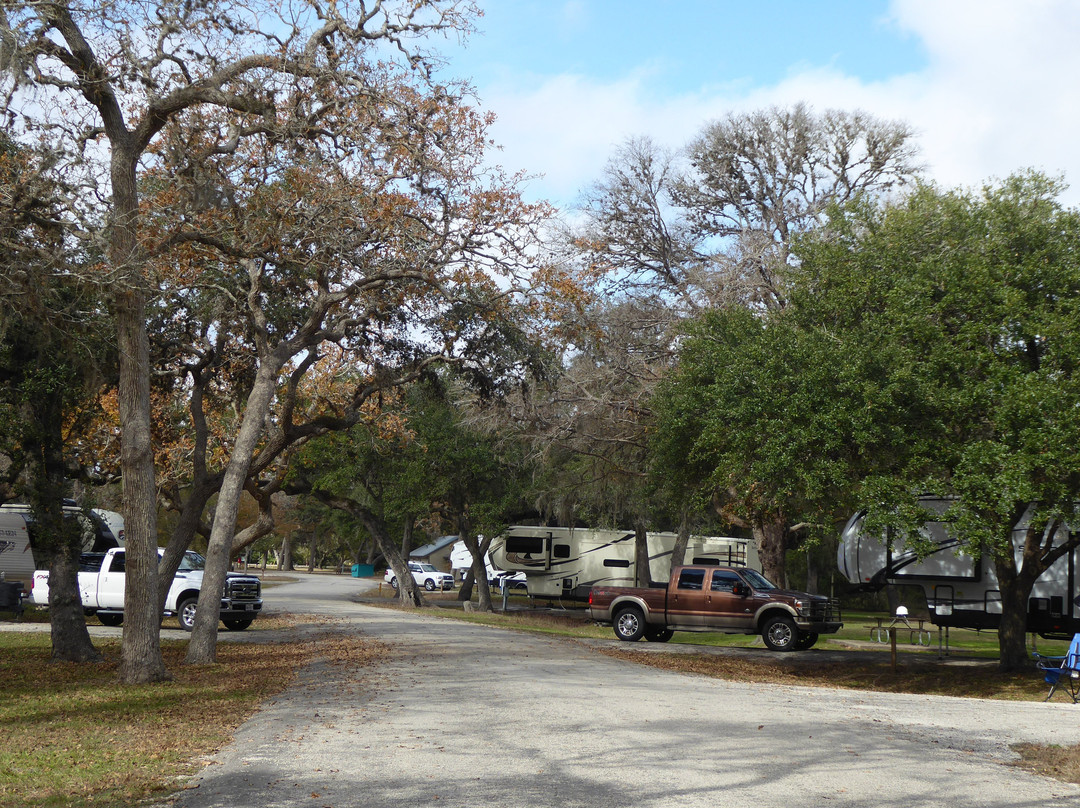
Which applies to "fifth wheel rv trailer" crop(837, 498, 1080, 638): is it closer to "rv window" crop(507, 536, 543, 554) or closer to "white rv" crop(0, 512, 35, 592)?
"rv window" crop(507, 536, 543, 554)

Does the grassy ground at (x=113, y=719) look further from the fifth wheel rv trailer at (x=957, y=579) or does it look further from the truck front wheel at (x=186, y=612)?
the fifth wheel rv trailer at (x=957, y=579)

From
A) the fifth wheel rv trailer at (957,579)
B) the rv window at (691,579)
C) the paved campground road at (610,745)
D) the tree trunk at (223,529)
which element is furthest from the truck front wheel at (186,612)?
the fifth wheel rv trailer at (957,579)

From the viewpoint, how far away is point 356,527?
213ft

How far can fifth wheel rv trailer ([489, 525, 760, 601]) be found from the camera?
38.4 meters

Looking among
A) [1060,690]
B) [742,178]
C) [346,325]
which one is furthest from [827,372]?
[742,178]

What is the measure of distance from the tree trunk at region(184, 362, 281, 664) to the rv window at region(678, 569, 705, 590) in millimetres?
11184

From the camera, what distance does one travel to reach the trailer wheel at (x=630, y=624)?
76.0ft

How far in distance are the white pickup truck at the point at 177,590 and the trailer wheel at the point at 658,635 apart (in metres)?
9.64

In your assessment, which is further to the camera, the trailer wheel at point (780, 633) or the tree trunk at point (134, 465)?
the trailer wheel at point (780, 633)

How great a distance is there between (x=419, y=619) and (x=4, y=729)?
1880 centimetres

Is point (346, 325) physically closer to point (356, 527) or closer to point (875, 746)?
point (875, 746)

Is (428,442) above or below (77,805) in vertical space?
above

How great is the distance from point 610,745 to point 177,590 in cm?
1607

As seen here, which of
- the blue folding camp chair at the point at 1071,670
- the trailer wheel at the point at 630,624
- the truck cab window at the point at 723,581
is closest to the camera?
the blue folding camp chair at the point at 1071,670
